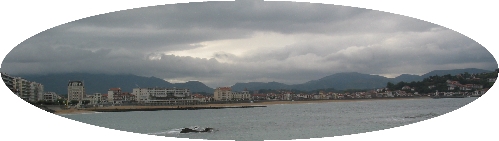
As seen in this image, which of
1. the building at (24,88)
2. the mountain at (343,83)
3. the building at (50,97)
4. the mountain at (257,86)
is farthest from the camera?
the mountain at (343,83)

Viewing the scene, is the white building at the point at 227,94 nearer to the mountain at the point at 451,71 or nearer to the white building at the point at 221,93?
the white building at the point at 221,93

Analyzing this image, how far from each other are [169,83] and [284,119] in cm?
369

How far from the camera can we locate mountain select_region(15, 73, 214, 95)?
2220 cm

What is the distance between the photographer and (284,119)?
2086cm

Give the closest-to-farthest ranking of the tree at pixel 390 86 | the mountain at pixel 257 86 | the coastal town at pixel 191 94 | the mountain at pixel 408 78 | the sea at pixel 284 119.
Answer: the sea at pixel 284 119, the coastal town at pixel 191 94, the mountain at pixel 257 86, the tree at pixel 390 86, the mountain at pixel 408 78

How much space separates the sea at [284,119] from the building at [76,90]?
3.22 ft

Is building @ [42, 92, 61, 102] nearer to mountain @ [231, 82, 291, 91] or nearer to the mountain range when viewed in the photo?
the mountain range

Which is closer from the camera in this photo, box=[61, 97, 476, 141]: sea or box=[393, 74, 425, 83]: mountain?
box=[61, 97, 476, 141]: sea

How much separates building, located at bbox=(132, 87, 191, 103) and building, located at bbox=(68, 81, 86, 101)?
1424 millimetres

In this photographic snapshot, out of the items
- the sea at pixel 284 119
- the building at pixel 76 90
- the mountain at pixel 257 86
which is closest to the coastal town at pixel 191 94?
the building at pixel 76 90

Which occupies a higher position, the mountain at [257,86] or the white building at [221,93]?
the mountain at [257,86]

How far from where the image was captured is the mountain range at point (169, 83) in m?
22.3

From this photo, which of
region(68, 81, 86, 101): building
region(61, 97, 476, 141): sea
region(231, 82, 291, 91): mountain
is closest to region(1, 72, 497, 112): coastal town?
region(68, 81, 86, 101): building

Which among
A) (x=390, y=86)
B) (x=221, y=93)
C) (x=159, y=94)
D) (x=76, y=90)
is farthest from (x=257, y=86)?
(x=76, y=90)
